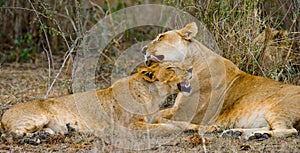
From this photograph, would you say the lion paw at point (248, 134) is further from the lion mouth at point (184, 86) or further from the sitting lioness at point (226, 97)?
the lion mouth at point (184, 86)

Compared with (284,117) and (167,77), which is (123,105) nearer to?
(167,77)

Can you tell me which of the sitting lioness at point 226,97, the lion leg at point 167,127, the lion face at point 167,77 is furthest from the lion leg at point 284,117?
the lion face at point 167,77

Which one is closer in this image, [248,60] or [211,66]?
[211,66]

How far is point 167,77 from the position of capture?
618cm

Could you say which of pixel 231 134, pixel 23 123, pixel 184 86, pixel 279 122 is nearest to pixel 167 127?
pixel 184 86

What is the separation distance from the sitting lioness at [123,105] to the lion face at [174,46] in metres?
0.25

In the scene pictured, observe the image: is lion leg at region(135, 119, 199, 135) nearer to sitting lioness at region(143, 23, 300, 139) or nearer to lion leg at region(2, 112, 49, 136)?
sitting lioness at region(143, 23, 300, 139)

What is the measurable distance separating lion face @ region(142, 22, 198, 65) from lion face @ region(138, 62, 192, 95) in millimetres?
314

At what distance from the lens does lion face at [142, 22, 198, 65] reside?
21.6ft

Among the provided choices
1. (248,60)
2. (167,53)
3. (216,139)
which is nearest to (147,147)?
(216,139)

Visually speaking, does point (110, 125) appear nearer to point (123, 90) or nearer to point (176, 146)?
point (123, 90)

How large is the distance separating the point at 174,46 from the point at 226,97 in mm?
745

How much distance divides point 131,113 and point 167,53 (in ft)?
2.86

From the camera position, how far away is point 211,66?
6.56m
